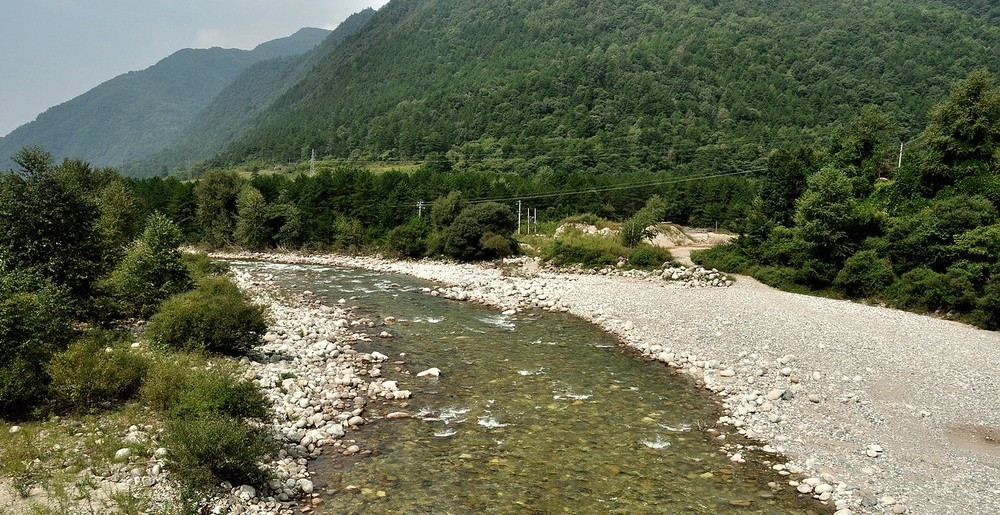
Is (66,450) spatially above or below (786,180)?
below

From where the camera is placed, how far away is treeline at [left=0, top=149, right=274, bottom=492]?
8.67m

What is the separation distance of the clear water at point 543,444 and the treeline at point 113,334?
2346 mm

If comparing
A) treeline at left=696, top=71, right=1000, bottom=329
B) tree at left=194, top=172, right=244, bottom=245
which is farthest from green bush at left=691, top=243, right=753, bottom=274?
tree at left=194, top=172, right=244, bottom=245

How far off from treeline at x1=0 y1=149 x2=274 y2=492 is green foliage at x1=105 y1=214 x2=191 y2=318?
0.12ft

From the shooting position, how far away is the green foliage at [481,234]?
48.9 metres

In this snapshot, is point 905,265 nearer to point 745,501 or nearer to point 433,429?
point 745,501

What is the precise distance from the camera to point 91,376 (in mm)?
10719

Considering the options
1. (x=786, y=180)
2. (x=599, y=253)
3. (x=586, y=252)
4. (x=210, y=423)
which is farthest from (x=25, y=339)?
(x=786, y=180)

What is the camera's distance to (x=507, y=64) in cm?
16100

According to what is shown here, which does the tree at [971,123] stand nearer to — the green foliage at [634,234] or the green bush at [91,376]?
the green foliage at [634,234]

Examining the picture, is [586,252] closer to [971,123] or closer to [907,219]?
[907,219]

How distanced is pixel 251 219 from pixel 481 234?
1146 inches

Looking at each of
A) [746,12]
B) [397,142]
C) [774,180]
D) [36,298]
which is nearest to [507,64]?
[397,142]

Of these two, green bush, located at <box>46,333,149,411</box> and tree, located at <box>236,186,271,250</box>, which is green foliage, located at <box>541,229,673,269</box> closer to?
tree, located at <box>236,186,271,250</box>
